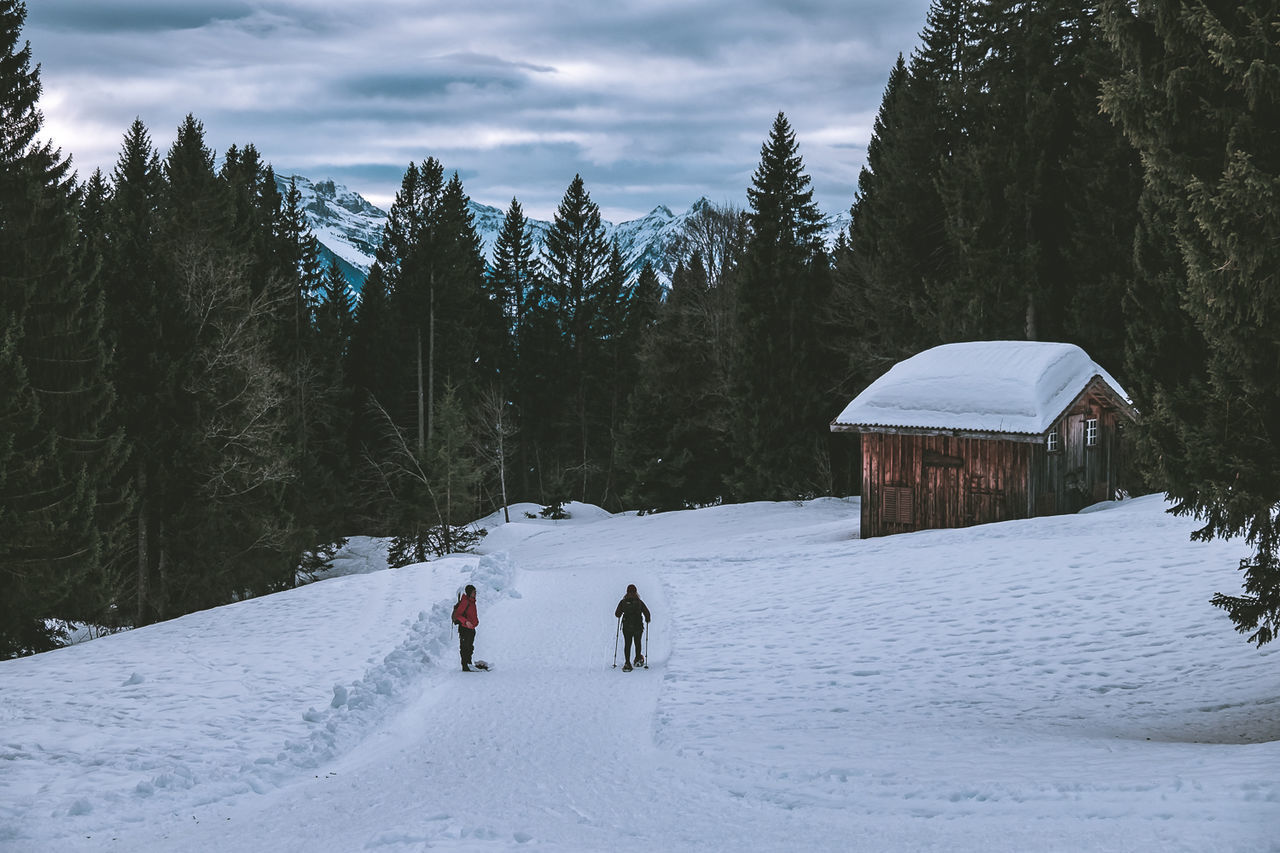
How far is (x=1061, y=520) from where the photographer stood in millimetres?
22844

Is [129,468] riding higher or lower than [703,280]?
lower

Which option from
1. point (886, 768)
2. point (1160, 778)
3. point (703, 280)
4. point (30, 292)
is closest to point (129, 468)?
point (30, 292)

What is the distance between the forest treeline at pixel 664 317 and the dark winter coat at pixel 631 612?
26.1 ft

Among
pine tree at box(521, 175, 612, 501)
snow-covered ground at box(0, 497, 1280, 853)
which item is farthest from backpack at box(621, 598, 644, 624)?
pine tree at box(521, 175, 612, 501)

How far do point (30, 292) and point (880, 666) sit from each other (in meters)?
19.7

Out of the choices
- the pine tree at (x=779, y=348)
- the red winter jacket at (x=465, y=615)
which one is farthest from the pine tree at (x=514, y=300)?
the red winter jacket at (x=465, y=615)

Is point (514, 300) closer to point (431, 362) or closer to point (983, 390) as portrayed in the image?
point (431, 362)

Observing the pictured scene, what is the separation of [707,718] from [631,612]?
9.86 feet

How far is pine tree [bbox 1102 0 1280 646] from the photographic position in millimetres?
7906

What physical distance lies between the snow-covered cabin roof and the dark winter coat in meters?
13.8

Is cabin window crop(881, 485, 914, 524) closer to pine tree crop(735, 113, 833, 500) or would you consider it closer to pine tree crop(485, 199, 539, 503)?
pine tree crop(735, 113, 833, 500)

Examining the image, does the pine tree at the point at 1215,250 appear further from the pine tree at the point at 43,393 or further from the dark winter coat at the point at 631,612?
the pine tree at the point at 43,393

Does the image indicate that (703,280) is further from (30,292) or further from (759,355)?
(30,292)

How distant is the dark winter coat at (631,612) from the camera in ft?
46.9
